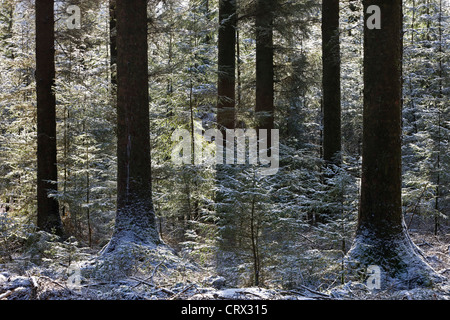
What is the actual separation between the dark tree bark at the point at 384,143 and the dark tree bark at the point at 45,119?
26.7 feet

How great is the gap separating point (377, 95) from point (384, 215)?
6.16 ft

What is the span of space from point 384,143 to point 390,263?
71.5 inches

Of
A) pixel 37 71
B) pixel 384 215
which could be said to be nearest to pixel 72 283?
pixel 384 215

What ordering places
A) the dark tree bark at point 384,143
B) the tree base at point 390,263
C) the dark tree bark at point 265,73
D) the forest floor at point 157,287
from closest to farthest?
the forest floor at point 157,287, the tree base at point 390,263, the dark tree bark at point 384,143, the dark tree bark at point 265,73

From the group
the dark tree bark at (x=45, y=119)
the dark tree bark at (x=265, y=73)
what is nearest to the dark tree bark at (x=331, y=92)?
the dark tree bark at (x=265, y=73)

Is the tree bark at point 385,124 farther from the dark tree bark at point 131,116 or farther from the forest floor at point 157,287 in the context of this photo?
the dark tree bark at point 131,116

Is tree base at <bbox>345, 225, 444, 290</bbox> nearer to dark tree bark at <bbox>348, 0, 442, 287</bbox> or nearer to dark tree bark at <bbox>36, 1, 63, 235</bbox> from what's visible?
dark tree bark at <bbox>348, 0, 442, 287</bbox>

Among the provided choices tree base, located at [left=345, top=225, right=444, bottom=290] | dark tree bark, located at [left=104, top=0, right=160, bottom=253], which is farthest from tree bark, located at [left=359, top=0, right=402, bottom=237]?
dark tree bark, located at [left=104, top=0, right=160, bottom=253]

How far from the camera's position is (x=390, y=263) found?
552 centimetres

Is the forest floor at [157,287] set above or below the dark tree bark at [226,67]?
below

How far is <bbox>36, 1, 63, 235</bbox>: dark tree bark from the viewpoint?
33.8 ft

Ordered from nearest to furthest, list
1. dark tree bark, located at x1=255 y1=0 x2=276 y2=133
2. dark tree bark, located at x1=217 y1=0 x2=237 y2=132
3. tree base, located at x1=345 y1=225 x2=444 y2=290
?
tree base, located at x1=345 y1=225 x2=444 y2=290 → dark tree bark, located at x1=217 y1=0 x2=237 y2=132 → dark tree bark, located at x1=255 y1=0 x2=276 y2=133

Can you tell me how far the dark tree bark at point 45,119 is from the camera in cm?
1031

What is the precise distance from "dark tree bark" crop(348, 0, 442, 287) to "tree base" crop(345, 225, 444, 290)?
0.05ft
